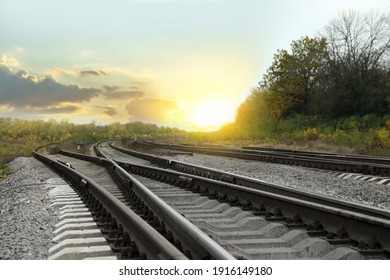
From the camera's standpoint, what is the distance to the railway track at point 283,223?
3694 millimetres

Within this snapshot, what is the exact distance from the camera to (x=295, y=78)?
93.8 feet

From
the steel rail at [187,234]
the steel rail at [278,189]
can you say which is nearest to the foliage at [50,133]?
the steel rail at [278,189]

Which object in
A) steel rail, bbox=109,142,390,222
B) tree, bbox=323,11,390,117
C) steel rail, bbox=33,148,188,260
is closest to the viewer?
steel rail, bbox=33,148,188,260

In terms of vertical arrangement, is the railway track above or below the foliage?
below

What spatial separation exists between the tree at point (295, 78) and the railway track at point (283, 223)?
2229cm

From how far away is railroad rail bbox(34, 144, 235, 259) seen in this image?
10.2ft

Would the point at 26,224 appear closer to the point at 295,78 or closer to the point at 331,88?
the point at 331,88

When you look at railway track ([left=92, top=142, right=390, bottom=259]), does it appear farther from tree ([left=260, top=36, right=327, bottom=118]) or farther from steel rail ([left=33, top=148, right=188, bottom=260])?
tree ([left=260, top=36, right=327, bottom=118])

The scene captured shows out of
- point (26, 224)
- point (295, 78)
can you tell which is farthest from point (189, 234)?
point (295, 78)

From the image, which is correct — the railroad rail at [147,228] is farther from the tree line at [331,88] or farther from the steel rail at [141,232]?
the tree line at [331,88]

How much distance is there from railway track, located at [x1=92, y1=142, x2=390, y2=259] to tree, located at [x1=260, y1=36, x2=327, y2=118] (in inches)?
878

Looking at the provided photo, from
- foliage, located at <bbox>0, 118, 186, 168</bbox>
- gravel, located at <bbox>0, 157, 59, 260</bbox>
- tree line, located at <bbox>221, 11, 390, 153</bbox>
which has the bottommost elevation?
gravel, located at <bbox>0, 157, 59, 260</bbox>

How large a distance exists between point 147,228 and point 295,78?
2628 cm

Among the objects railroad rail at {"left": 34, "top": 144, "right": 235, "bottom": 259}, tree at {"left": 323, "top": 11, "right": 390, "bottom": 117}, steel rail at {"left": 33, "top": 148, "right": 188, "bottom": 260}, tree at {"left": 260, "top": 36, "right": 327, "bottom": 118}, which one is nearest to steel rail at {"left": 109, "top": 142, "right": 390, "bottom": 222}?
railroad rail at {"left": 34, "top": 144, "right": 235, "bottom": 259}
